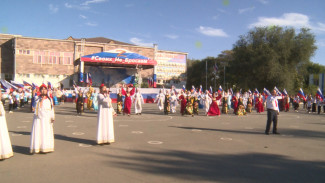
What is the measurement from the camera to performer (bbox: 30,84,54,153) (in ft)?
21.6

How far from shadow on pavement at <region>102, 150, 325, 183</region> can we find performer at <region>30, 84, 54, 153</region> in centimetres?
170

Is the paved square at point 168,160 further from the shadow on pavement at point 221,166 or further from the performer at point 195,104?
the performer at point 195,104

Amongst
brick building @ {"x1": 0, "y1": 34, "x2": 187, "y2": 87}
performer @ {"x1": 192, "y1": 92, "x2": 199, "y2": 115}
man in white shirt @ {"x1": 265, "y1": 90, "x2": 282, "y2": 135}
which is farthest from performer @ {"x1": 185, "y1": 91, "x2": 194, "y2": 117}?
brick building @ {"x1": 0, "y1": 34, "x2": 187, "y2": 87}

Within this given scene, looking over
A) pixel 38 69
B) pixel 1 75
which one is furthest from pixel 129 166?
pixel 1 75

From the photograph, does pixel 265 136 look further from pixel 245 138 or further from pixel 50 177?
pixel 50 177

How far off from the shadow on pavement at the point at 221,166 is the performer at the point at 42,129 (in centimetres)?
170

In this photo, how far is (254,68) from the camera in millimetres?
38438

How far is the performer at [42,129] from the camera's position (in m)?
6.57

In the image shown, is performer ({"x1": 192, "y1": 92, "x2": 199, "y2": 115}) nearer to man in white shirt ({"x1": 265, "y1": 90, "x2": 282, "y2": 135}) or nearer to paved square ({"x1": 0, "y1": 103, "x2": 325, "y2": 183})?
man in white shirt ({"x1": 265, "y1": 90, "x2": 282, "y2": 135})

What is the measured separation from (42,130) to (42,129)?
1.0 inches

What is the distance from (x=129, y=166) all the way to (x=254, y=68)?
3629 centimetres

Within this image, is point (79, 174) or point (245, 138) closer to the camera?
point (79, 174)

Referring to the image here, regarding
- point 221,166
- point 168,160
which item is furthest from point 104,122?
point 221,166

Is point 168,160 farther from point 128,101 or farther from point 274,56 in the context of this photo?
point 274,56
